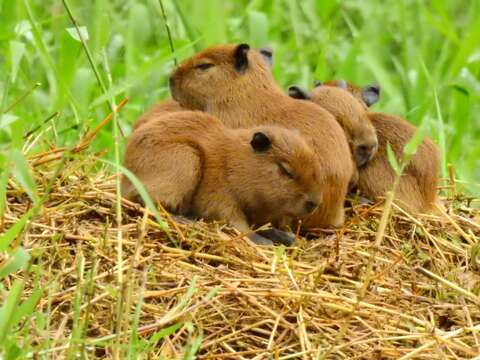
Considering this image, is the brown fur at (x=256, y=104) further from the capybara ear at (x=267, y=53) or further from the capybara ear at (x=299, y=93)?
the capybara ear at (x=267, y=53)

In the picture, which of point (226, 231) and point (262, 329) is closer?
point (262, 329)

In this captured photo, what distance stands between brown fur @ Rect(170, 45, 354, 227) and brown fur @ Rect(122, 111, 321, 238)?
143mm

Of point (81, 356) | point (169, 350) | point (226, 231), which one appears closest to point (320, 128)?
point (226, 231)

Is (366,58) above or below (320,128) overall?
below

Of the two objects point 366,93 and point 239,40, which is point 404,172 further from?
point 239,40

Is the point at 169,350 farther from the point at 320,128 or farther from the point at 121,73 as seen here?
the point at 121,73

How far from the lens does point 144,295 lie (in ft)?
15.8

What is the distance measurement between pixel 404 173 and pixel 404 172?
0.01m

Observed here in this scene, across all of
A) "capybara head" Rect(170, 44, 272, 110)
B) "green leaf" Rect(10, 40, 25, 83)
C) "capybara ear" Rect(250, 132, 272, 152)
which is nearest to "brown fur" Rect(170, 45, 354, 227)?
"capybara head" Rect(170, 44, 272, 110)

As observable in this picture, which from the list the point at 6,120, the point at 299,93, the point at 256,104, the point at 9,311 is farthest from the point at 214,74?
the point at 9,311

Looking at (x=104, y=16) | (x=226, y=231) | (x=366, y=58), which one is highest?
(x=104, y=16)

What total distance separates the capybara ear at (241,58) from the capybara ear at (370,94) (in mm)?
636

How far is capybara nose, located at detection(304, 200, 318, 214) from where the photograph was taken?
5457mm

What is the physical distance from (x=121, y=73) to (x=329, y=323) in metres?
4.14
